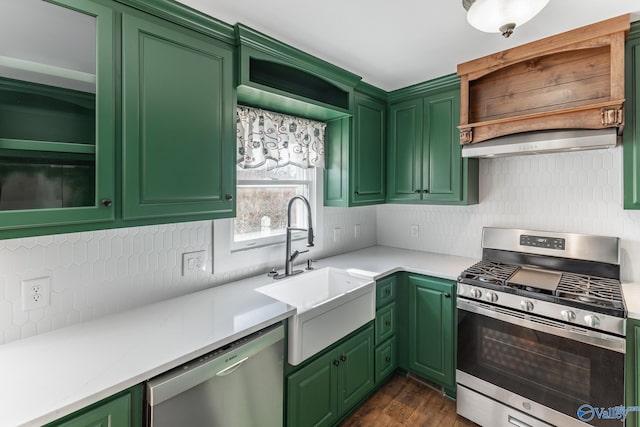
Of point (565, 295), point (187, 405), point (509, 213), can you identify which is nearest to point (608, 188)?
point (509, 213)

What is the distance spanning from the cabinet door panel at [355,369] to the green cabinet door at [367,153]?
3.35ft

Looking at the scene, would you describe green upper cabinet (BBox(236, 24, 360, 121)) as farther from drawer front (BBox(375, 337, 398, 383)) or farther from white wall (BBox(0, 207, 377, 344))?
drawer front (BBox(375, 337, 398, 383))

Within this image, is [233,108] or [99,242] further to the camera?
[233,108]

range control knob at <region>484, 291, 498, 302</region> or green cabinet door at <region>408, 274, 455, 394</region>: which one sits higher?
range control knob at <region>484, 291, 498, 302</region>

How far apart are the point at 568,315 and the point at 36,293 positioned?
252 cm

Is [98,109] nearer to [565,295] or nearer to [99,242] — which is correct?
[99,242]

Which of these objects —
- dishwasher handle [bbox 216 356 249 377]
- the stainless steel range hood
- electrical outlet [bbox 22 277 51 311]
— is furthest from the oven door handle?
electrical outlet [bbox 22 277 51 311]

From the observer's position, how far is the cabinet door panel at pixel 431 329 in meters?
2.15

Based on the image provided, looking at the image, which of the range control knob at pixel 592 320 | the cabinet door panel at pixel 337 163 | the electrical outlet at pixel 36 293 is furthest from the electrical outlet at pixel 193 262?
the range control knob at pixel 592 320

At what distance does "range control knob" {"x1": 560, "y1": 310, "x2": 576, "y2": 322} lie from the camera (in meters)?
1.59

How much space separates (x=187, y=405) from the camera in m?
1.12

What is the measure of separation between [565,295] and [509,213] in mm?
895

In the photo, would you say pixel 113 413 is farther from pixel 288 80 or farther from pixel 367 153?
pixel 367 153

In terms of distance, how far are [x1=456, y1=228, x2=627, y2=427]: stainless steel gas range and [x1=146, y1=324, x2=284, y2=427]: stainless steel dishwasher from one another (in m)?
1.27
